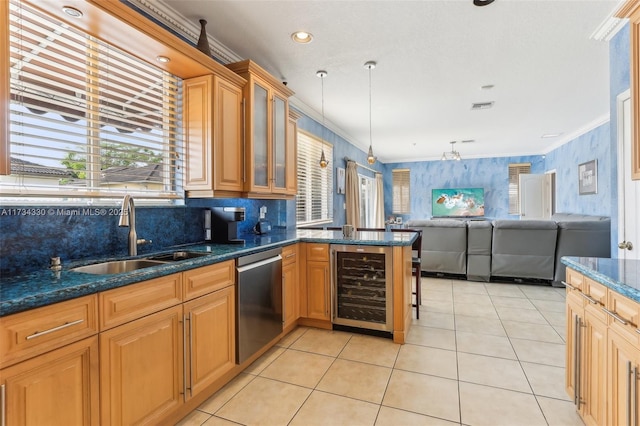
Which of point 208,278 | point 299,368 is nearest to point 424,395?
point 299,368

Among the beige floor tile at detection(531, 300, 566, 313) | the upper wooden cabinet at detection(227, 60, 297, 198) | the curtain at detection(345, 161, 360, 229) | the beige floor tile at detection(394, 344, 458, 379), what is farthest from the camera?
the curtain at detection(345, 161, 360, 229)

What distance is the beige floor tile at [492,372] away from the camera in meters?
2.16

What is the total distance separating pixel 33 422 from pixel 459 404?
83.3 inches

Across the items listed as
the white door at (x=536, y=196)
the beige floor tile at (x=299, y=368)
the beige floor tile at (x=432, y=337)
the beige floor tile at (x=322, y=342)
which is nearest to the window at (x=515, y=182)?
the white door at (x=536, y=196)

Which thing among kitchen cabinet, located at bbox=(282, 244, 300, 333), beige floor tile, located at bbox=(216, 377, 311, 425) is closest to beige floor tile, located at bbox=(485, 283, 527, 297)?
kitchen cabinet, located at bbox=(282, 244, 300, 333)

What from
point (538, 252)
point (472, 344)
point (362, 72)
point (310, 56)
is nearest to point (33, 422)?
point (472, 344)

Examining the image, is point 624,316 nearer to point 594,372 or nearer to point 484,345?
point 594,372

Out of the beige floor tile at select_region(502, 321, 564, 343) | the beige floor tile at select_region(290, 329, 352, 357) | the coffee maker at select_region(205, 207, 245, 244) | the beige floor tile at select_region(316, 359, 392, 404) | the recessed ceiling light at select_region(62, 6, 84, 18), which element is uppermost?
the recessed ceiling light at select_region(62, 6, 84, 18)

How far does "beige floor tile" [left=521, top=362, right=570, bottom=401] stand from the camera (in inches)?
80.8

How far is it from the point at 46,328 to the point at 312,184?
4177 mm

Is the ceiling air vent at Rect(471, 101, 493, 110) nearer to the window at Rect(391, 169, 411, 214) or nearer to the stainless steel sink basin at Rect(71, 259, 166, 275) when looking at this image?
the stainless steel sink basin at Rect(71, 259, 166, 275)

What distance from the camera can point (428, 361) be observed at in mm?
2490

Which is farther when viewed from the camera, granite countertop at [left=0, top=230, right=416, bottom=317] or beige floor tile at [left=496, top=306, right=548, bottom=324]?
beige floor tile at [left=496, top=306, right=548, bottom=324]

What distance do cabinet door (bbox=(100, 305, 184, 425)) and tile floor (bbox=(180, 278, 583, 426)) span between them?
32 cm
